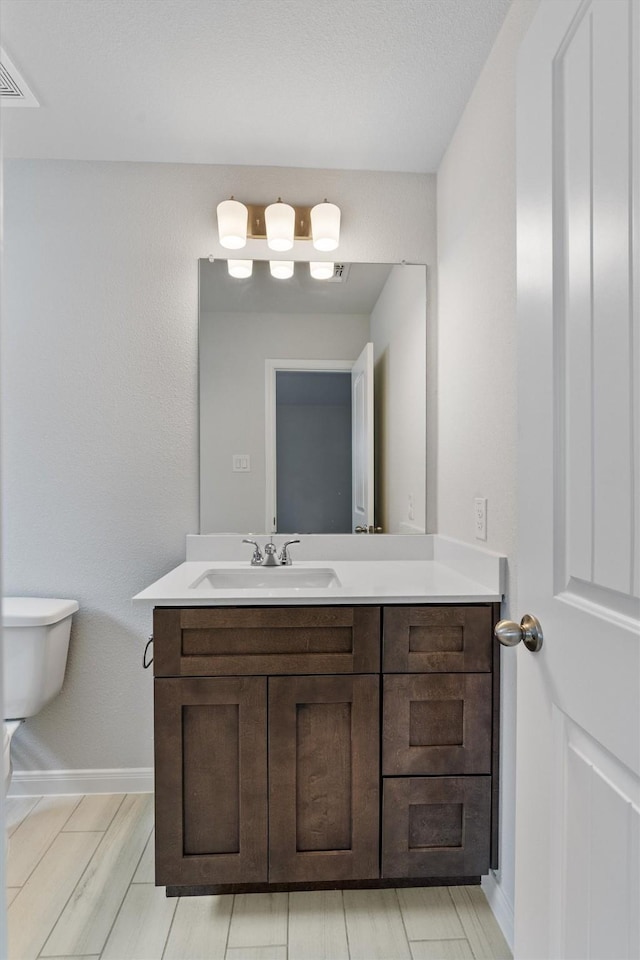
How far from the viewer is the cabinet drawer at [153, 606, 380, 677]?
1.60m

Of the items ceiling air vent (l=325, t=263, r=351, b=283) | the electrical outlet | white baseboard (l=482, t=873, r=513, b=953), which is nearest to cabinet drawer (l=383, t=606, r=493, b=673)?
the electrical outlet

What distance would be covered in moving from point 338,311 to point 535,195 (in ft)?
4.67

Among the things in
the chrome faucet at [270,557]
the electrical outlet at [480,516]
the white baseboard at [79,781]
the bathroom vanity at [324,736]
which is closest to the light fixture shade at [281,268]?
the chrome faucet at [270,557]

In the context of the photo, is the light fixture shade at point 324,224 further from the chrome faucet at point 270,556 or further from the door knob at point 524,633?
the door knob at point 524,633

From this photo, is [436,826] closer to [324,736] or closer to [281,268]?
[324,736]

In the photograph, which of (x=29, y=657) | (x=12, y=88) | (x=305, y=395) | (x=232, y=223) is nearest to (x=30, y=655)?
(x=29, y=657)

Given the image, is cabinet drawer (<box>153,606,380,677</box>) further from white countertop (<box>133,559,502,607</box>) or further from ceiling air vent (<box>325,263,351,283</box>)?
ceiling air vent (<box>325,263,351,283</box>)

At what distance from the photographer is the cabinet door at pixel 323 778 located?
1.60 m

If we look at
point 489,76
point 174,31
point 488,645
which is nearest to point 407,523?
point 488,645

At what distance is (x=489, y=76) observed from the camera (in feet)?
5.59

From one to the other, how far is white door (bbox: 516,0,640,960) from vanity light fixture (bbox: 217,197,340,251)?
1.26 meters

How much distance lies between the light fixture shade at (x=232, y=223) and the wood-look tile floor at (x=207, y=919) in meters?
2.07

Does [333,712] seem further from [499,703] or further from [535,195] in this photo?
[535,195]

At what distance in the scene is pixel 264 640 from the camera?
1.62 m
